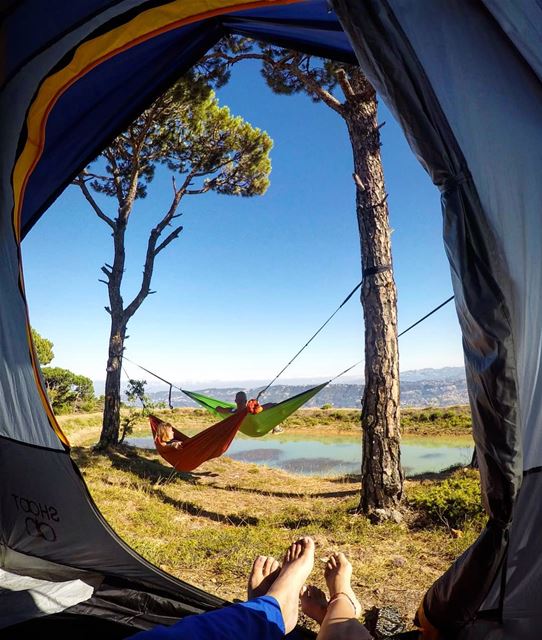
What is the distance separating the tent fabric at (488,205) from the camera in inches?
26.6

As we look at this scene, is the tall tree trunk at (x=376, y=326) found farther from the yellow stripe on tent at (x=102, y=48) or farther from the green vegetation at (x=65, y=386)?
the green vegetation at (x=65, y=386)

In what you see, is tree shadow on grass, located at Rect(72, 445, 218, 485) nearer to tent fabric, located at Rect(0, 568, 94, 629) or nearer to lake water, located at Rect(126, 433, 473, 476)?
lake water, located at Rect(126, 433, 473, 476)

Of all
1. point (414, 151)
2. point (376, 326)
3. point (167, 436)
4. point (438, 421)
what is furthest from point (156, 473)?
point (438, 421)

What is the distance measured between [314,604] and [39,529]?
32.6 inches

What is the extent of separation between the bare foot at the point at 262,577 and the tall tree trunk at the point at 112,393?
3869 mm

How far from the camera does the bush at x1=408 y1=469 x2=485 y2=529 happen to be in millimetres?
2146

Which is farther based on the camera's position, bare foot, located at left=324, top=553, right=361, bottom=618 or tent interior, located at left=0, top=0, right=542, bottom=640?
bare foot, located at left=324, top=553, right=361, bottom=618

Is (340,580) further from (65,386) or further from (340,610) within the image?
(65,386)

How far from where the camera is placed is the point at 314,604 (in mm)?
1112

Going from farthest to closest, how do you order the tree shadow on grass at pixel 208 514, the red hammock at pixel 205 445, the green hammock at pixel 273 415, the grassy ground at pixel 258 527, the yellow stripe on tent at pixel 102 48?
1. the green hammock at pixel 273 415
2. the red hammock at pixel 205 445
3. the tree shadow on grass at pixel 208 514
4. the grassy ground at pixel 258 527
5. the yellow stripe on tent at pixel 102 48

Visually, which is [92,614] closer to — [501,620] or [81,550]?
[81,550]

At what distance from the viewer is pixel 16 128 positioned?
1.22m

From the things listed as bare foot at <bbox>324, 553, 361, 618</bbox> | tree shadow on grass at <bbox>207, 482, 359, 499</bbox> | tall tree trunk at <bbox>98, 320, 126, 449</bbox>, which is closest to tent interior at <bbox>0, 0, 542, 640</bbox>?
bare foot at <bbox>324, 553, 361, 618</bbox>

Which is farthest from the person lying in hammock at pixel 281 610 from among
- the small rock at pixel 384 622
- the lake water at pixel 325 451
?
the lake water at pixel 325 451
